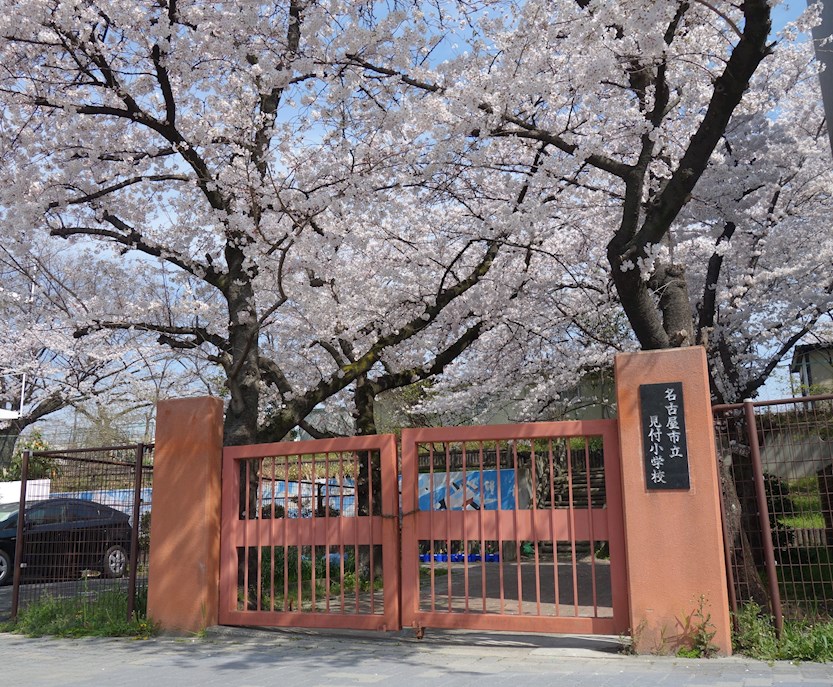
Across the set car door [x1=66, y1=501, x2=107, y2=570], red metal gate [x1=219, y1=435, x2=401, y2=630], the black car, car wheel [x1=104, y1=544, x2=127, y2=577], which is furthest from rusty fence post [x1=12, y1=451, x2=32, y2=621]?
red metal gate [x1=219, y1=435, x2=401, y2=630]

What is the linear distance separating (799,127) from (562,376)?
17.0 feet

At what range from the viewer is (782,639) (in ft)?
19.1

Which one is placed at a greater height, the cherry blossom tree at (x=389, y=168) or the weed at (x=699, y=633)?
the cherry blossom tree at (x=389, y=168)

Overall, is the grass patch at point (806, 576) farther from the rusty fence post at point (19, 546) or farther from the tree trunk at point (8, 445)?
the tree trunk at point (8, 445)

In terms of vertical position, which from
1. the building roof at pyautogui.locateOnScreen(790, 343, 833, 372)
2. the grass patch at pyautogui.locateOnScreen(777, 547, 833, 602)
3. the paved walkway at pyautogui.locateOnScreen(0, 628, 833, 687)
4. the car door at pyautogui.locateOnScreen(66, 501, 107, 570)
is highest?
the building roof at pyautogui.locateOnScreen(790, 343, 833, 372)

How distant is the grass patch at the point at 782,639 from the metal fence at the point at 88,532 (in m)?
5.82

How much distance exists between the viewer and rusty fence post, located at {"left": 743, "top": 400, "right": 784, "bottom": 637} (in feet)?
19.3

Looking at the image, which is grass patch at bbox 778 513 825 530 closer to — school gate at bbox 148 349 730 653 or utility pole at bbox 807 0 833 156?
school gate at bbox 148 349 730 653

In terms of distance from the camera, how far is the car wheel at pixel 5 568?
12734 millimetres

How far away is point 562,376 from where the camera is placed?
12992 mm

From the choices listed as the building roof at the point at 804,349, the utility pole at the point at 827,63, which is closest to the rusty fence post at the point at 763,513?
the utility pole at the point at 827,63

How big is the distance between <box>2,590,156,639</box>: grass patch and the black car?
28 centimetres

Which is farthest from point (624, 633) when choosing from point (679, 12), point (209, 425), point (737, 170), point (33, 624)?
point (737, 170)

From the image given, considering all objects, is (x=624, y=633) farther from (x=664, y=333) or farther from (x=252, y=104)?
(x=252, y=104)
